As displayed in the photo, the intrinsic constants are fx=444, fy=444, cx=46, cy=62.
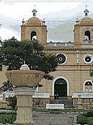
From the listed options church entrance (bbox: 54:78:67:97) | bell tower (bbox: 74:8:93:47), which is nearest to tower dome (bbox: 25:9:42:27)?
bell tower (bbox: 74:8:93:47)

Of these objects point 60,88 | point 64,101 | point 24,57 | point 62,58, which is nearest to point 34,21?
point 62,58

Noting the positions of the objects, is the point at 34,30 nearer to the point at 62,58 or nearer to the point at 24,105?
the point at 62,58

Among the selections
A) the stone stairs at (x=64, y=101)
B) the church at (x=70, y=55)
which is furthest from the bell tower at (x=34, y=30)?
the stone stairs at (x=64, y=101)

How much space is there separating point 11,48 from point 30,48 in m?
1.60

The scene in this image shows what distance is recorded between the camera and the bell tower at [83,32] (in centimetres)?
5253

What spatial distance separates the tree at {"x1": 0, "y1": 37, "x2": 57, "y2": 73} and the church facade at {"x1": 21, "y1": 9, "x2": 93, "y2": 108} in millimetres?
13958

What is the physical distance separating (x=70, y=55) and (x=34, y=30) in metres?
5.24

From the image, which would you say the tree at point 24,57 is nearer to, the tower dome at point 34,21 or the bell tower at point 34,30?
the bell tower at point 34,30

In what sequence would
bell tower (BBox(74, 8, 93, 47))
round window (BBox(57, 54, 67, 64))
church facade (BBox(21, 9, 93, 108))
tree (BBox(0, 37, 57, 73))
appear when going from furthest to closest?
round window (BBox(57, 54, 67, 64)), bell tower (BBox(74, 8, 93, 47)), church facade (BBox(21, 9, 93, 108)), tree (BBox(0, 37, 57, 73))

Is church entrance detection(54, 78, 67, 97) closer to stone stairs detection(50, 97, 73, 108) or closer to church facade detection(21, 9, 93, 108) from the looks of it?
church facade detection(21, 9, 93, 108)

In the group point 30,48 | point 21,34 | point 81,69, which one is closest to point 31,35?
point 21,34

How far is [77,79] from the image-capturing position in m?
52.0

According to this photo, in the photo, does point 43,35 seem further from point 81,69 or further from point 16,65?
point 16,65

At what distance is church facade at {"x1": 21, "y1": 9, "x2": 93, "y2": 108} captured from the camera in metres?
51.9
